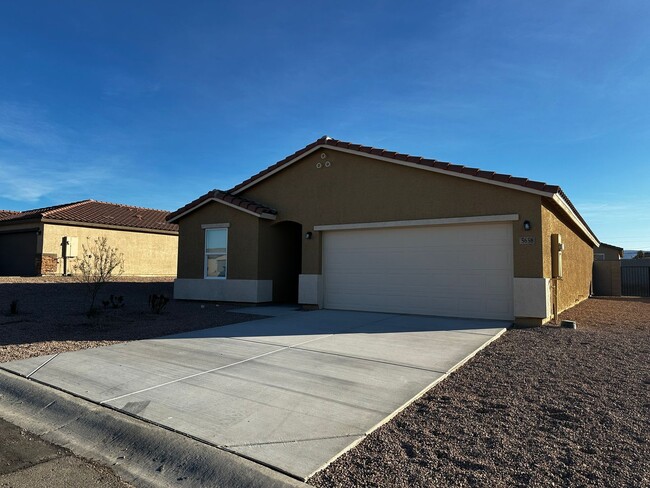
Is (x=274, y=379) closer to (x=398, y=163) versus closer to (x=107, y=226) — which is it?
(x=398, y=163)

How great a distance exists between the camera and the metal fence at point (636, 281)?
26.1 m

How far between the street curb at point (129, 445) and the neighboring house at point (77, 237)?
1956 centimetres

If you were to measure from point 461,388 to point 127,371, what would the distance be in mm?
4538

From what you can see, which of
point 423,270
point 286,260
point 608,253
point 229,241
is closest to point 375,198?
point 423,270

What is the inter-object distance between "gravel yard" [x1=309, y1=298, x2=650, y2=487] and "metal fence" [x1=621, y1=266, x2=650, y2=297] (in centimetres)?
2350

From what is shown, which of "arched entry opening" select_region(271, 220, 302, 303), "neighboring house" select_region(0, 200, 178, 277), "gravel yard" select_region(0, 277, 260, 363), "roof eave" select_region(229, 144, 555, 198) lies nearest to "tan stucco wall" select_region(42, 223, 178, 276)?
"neighboring house" select_region(0, 200, 178, 277)

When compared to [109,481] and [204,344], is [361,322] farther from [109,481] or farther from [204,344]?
[109,481]

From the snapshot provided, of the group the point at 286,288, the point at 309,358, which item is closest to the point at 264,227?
the point at 286,288

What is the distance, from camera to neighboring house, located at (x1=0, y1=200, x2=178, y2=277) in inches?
883

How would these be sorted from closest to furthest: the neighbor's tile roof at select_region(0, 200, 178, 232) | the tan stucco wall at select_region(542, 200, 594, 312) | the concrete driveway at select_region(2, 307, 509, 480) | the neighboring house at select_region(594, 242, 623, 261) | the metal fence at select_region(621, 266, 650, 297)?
the concrete driveway at select_region(2, 307, 509, 480)
the tan stucco wall at select_region(542, 200, 594, 312)
the neighbor's tile roof at select_region(0, 200, 178, 232)
the metal fence at select_region(621, 266, 650, 297)
the neighboring house at select_region(594, 242, 623, 261)

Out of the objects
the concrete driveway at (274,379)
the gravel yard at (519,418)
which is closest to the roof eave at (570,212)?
the gravel yard at (519,418)

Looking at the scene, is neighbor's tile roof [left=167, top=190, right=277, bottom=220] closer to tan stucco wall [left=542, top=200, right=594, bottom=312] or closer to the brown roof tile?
the brown roof tile

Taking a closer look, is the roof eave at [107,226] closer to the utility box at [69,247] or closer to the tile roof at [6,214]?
the utility box at [69,247]

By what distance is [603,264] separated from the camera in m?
24.6
